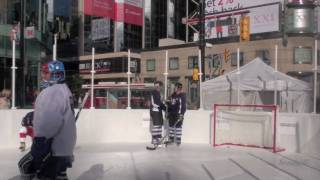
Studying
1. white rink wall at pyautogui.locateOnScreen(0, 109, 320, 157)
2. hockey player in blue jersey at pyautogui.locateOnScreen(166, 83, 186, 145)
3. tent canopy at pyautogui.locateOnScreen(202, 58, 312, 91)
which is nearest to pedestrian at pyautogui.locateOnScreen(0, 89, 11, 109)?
white rink wall at pyautogui.locateOnScreen(0, 109, 320, 157)

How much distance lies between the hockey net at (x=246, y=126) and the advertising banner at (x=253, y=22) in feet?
165

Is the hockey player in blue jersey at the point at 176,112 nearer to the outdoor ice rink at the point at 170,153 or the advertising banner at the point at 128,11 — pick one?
the outdoor ice rink at the point at 170,153

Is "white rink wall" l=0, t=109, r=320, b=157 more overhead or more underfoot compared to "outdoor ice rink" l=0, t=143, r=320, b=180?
more overhead

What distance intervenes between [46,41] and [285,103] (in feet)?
47.4

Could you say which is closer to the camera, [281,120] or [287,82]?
[281,120]

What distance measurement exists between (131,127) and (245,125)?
10.2 feet

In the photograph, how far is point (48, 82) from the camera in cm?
578

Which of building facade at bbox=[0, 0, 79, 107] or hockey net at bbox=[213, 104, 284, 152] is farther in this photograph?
building facade at bbox=[0, 0, 79, 107]

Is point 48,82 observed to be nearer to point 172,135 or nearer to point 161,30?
point 172,135

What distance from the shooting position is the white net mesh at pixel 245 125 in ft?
46.5

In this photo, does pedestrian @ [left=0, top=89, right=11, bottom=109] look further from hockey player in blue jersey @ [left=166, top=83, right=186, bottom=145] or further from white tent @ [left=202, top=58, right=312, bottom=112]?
white tent @ [left=202, top=58, right=312, bottom=112]

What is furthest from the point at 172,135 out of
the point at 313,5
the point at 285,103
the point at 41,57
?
the point at 313,5

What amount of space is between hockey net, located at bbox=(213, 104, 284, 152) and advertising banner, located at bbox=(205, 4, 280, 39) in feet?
165

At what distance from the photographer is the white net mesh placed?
46.5ft
